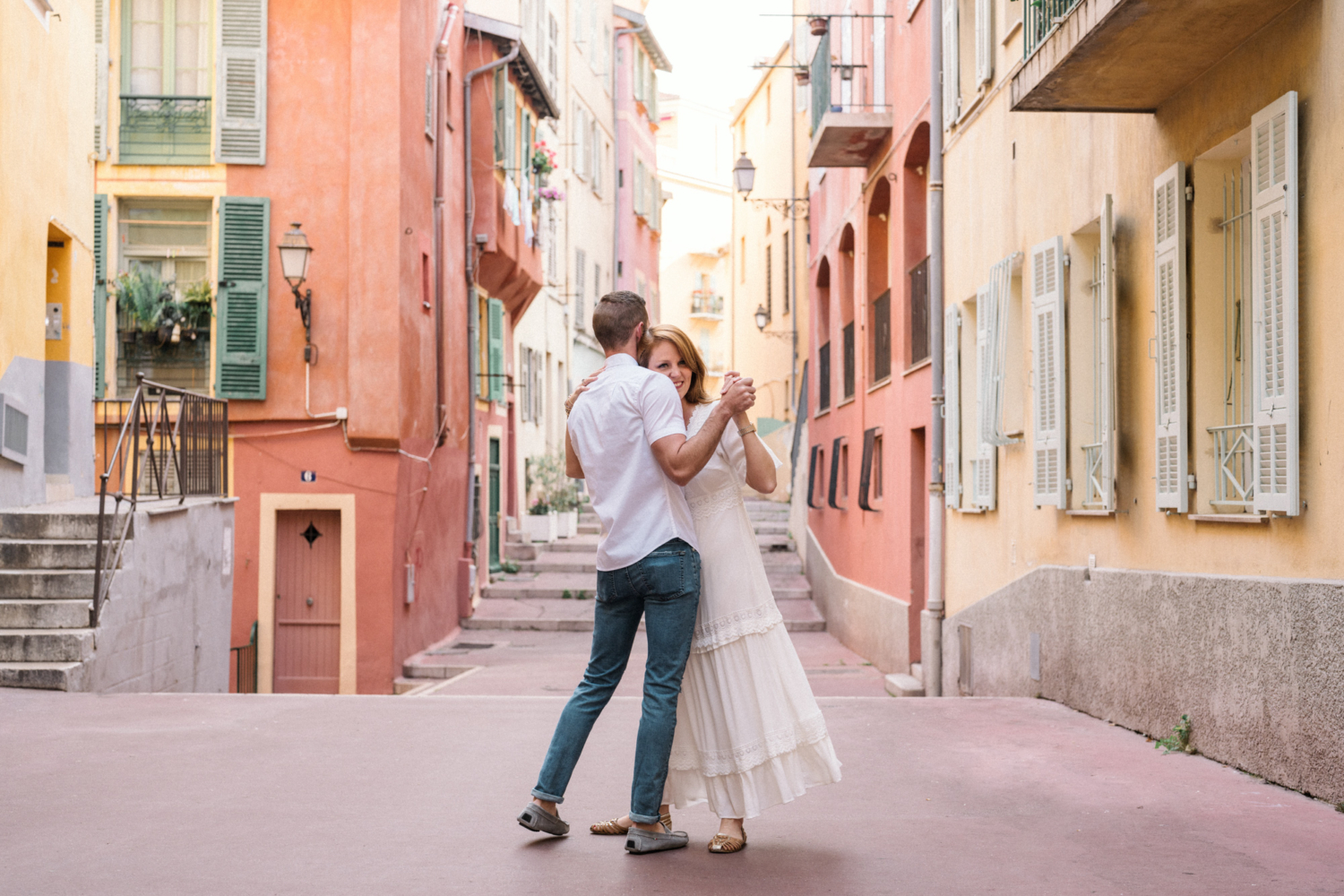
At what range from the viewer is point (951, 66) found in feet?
44.1

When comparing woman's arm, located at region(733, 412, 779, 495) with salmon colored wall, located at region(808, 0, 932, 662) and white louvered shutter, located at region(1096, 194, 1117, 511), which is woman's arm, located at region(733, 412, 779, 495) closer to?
white louvered shutter, located at region(1096, 194, 1117, 511)

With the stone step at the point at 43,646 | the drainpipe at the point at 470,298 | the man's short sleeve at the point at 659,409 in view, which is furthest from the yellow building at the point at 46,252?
the man's short sleeve at the point at 659,409

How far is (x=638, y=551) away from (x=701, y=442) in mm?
421

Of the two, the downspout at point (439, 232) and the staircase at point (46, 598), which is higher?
the downspout at point (439, 232)

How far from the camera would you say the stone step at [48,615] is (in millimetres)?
9922

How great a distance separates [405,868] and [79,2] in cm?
1281

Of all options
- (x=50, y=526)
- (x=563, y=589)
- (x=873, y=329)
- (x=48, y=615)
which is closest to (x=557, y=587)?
(x=563, y=589)

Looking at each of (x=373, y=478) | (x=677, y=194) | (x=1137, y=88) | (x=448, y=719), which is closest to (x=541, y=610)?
(x=373, y=478)

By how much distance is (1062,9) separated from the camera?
27.9 feet

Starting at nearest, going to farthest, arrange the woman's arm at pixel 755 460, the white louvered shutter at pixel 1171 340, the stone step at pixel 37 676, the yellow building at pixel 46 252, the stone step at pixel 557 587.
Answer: the woman's arm at pixel 755 460 < the white louvered shutter at pixel 1171 340 < the stone step at pixel 37 676 < the yellow building at pixel 46 252 < the stone step at pixel 557 587

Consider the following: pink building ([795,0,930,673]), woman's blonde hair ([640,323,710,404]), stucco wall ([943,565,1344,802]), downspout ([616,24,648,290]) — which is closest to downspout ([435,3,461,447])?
pink building ([795,0,930,673])

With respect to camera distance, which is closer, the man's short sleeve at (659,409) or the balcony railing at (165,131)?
the man's short sleeve at (659,409)

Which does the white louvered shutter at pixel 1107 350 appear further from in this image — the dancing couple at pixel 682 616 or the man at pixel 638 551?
the man at pixel 638 551

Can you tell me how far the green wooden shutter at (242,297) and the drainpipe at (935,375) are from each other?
330 inches
